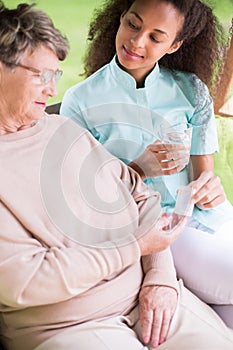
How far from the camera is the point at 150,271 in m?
1.16

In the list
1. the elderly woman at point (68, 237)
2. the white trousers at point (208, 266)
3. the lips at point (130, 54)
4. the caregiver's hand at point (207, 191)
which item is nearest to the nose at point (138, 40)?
the lips at point (130, 54)

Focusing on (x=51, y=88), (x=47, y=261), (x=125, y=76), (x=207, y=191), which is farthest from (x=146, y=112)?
(x=47, y=261)

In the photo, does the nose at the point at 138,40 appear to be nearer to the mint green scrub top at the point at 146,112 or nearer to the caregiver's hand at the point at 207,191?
the mint green scrub top at the point at 146,112

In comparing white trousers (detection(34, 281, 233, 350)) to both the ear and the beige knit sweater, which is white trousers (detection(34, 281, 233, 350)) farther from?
the ear

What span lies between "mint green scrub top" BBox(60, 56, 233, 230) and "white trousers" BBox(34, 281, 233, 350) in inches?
10.6

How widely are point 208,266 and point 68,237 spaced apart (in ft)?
1.10

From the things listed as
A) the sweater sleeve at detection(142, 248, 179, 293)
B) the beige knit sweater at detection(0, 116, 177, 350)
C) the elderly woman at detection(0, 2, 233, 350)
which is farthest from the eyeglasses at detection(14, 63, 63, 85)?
the sweater sleeve at detection(142, 248, 179, 293)

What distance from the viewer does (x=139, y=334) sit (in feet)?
3.63

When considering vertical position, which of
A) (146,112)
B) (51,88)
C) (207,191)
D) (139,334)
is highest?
(51,88)

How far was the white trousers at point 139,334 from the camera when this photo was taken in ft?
3.33

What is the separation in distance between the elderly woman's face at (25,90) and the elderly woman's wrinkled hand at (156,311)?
1.25 feet

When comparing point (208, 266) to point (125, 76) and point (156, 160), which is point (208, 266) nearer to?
point (156, 160)

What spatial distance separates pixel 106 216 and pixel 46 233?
0.14 meters

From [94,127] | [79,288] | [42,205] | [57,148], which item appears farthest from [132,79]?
[79,288]
